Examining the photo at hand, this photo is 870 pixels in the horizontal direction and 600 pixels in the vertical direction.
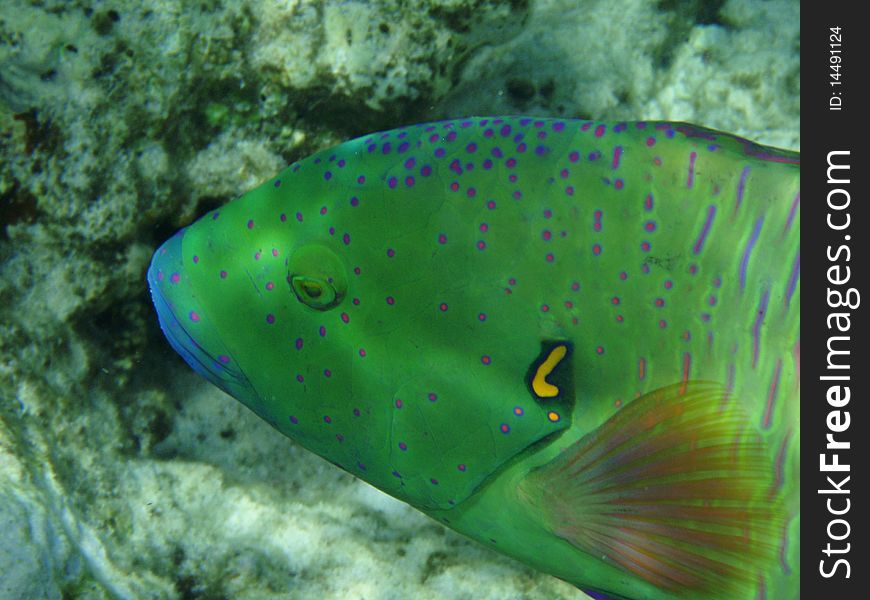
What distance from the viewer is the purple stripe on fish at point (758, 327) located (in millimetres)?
1847

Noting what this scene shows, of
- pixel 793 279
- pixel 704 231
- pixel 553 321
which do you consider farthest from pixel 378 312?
pixel 793 279

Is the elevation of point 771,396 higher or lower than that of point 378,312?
lower

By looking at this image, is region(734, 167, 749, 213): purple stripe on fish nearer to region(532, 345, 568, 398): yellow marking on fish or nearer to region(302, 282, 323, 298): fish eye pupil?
region(532, 345, 568, 398): yellow marking on fish

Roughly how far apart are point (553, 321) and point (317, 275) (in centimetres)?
73

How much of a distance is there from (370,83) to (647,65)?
4.89 ft

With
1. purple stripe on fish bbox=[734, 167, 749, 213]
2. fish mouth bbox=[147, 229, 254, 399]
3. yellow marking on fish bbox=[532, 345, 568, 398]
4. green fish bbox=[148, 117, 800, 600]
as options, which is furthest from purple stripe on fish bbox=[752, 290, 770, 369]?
fish mouth bbox=[147, 229, 254, 399]

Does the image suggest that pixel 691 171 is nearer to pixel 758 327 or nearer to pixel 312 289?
pixel 758 327

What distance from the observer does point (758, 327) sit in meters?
1.85

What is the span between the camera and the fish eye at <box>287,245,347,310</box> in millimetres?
1955

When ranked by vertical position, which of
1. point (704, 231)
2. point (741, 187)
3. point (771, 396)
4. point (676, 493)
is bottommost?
point (676, 493)

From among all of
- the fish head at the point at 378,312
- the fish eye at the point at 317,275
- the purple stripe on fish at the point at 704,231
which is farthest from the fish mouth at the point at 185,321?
the purple stripe on fish at the point at 704,231
